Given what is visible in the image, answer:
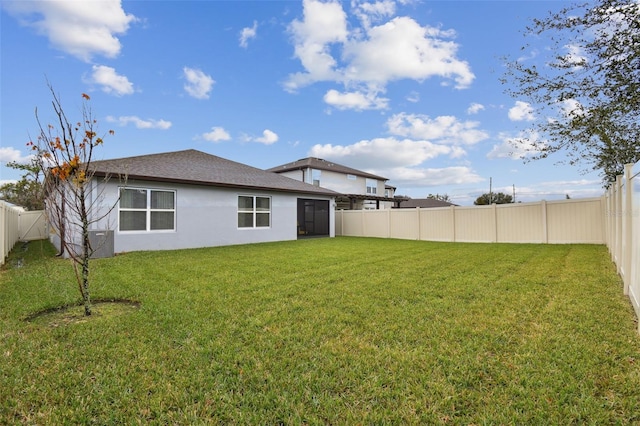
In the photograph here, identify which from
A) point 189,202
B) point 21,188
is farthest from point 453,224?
point 21,188

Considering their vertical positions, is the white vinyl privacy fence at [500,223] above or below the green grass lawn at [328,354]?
above

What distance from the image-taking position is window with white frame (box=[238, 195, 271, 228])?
1414 centimetres

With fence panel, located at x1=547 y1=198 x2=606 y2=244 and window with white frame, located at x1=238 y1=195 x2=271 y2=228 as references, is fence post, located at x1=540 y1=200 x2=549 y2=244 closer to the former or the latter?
fence panel, located at x1=547 y1=198 x2=606 y2=244

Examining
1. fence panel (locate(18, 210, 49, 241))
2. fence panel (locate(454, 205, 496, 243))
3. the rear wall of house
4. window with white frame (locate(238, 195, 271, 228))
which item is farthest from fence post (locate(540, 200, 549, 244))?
fence panel (locate(18, 210, 49, 241))

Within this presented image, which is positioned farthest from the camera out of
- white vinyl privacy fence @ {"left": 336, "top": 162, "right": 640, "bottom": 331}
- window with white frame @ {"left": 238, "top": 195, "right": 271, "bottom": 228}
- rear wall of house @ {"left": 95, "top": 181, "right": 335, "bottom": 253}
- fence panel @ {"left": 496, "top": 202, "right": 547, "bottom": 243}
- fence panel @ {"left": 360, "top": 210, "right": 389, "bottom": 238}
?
fence panel @ {"left": 360, "top": 210, "right": 389, "bottom": 238}

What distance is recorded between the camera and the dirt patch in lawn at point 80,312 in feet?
13.3

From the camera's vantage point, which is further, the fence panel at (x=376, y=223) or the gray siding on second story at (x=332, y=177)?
the gray siding on second story at (x=332, y=177)

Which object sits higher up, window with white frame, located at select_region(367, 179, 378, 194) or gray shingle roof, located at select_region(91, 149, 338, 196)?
window with white frame, located at select_region(367, 179, 378, 194)

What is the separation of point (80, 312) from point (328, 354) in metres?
3.73

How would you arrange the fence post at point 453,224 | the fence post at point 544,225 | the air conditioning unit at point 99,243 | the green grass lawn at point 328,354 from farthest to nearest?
1. the fence post at point 453,224
2. the fence post at point 544,225
3. the air conditioning unit at point 99,243
4. the green grass lawn at point 328,354

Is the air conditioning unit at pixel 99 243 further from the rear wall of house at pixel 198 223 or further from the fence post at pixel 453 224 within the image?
the fence post at pixel 453 224

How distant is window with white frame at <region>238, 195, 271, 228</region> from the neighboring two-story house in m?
9.26

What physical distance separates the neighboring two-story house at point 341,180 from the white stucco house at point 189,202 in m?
8.93

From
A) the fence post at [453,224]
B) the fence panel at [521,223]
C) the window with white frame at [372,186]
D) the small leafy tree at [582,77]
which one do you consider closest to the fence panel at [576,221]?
the fence panel at [521,223]
